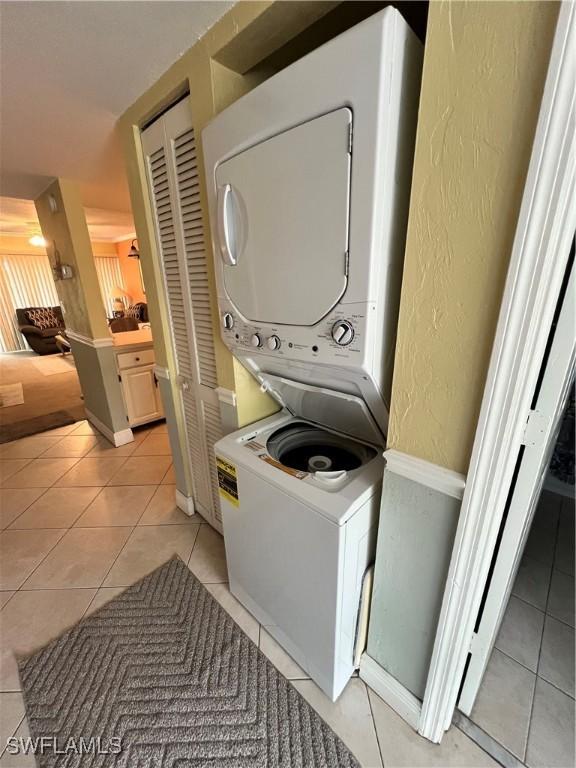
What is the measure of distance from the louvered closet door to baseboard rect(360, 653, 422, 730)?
3.16 ft

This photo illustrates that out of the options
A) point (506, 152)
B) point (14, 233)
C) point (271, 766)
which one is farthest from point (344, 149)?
point (14, 233)

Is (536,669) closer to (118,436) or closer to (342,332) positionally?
(342,332)

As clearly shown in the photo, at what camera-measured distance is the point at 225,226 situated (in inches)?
38.6

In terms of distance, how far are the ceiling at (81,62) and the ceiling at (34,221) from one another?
6.40 feet

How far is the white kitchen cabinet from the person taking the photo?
300 centimetres

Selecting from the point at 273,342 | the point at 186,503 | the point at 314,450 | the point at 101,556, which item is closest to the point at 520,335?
the point at 273,342

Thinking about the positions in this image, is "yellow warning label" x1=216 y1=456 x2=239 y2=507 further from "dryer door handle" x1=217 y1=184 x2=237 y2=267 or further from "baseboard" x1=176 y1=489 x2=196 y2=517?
"baseboard" x1=176 y1=489 x2=196 y2=517

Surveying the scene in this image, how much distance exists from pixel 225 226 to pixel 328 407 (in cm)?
69

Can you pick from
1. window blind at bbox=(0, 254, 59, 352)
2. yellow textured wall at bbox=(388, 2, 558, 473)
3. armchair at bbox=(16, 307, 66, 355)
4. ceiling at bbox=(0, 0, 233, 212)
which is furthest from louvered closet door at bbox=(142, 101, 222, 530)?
window blind at bbox=(0, 254, 59, 352)

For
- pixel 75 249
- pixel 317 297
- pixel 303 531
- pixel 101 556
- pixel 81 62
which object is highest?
pixel 81 62

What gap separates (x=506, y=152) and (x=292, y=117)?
18.1 inches

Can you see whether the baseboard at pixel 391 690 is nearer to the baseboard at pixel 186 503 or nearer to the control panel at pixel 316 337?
the control panel at pixel 316 337

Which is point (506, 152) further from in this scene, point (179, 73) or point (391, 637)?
point (391, 637)

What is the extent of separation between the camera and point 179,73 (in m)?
1.15
